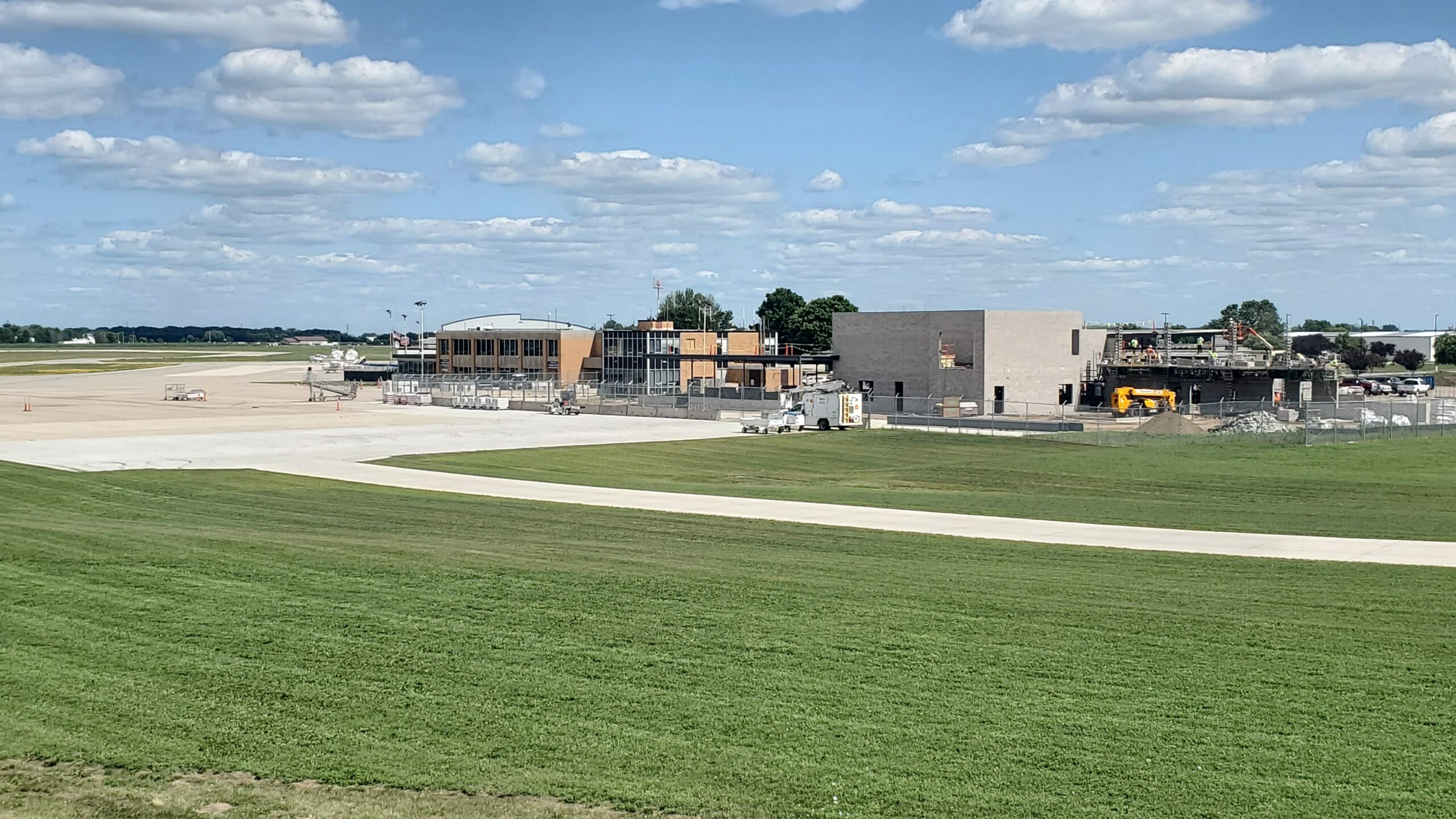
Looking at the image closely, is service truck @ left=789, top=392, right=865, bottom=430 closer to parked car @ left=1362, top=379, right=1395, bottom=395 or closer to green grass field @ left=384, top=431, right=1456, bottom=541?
green grass field @ left=384, top=431, right=1456, bottom=541

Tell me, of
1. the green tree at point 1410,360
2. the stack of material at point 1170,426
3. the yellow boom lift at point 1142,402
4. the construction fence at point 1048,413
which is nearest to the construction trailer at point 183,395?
the construction fence at point 1048,413

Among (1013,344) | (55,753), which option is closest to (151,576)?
(55,753)

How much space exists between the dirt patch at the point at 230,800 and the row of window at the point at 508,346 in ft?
396

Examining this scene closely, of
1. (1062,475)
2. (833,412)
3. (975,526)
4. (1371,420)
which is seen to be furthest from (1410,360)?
(975,526)

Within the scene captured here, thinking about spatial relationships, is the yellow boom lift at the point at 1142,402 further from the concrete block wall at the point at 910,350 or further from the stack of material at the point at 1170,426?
the stack of material at the point at 1170,426

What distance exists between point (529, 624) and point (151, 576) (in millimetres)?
6372

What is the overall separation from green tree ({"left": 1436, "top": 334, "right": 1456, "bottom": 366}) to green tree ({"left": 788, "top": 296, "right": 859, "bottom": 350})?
81081mm

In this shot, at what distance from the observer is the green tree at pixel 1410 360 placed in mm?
178875

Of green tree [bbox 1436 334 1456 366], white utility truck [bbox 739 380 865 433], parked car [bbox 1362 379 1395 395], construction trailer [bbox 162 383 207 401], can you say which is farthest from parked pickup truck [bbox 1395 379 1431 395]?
construction trailer [bbox 162 383 207 401]

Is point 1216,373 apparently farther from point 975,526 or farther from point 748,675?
point 748,675

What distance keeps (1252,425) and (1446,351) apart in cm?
13916

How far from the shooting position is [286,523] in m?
27.7

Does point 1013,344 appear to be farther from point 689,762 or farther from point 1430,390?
point 689,762

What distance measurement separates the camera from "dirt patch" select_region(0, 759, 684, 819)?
10.7 m
